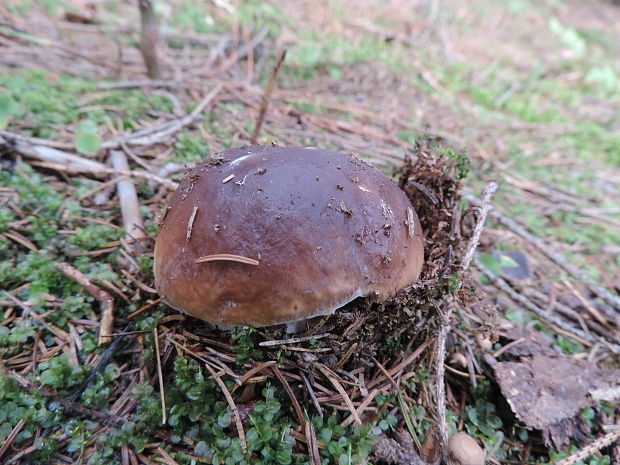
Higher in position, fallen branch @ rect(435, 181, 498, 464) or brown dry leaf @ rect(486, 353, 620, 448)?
fallen branch @ rect(435, 181, 498, 464)

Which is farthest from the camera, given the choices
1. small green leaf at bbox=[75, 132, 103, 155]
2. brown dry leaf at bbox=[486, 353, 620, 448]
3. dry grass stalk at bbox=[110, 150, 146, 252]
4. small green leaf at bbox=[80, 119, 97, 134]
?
small green leaf at bbox=[80, 119, 97, 134]

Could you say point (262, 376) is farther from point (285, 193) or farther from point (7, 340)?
point (7, 340)

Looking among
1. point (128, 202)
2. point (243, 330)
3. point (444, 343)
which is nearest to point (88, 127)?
point (128, 202)

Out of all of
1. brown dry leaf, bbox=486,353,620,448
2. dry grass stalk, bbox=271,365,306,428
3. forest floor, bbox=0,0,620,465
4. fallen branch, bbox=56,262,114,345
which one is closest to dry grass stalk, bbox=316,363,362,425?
forest floor, bbox=0,0,620,465

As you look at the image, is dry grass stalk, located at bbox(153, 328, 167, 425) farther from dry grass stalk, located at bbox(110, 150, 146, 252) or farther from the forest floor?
dry grass stalk, located at bbox(110, 150, 146, 252)

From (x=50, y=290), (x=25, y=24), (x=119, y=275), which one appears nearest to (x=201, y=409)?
(x=119, y=275)

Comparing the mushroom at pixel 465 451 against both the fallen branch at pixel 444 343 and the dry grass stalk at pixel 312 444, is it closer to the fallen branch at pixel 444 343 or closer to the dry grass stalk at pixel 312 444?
the fallen branch at pixel 444 343

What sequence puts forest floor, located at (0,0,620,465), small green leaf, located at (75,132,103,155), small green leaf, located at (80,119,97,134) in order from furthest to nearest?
small green leaf, located at (80,119,97,134)
small green leaf, located at (75,132,103,155)
forest floor, located at (0,0,620,465)
